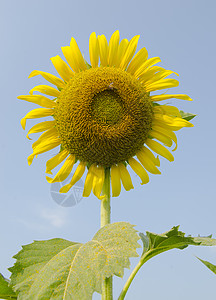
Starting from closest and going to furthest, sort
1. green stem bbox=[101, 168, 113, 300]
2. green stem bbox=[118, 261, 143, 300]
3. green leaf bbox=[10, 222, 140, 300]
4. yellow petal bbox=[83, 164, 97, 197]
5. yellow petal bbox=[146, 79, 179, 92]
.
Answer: green leaf bbox=[10, 222, 140, 300] < green stem bbox=[101, 168, 113, 300] < green stem bbox=[118, 261, 143, 300] < yellow petal bbox=[83, 164, 97, 197] < yellow petal bbox=[146, 79, 179, 92]

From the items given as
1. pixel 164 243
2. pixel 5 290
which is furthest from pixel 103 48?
pixel 5 290

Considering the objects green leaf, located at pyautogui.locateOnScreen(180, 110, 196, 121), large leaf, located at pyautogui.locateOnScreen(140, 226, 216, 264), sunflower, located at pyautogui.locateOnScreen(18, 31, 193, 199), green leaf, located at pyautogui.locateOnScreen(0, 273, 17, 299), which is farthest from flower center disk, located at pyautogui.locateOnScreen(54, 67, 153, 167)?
green leaf, located at pyautogui.locateOnScreen(0, 273, 17, 299)

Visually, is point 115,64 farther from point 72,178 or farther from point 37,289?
point 37,289

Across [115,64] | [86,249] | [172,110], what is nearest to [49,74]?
[115,64]

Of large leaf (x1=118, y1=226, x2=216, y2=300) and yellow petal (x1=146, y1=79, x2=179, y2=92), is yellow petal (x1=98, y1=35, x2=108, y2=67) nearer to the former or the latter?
yellow petal (x1=146, y1=79, x2=179, y2=92)

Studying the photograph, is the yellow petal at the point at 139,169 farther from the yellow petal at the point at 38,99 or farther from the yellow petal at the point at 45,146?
the yellow petal at the point at 38,99

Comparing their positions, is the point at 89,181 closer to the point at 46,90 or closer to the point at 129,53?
the point at 46,90
